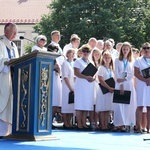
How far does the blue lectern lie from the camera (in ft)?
23.9

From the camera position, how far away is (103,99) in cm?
1025

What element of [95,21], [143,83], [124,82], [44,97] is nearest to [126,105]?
[124,82]

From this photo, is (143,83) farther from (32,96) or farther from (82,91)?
(32,96)

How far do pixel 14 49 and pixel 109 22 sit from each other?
21.4 m

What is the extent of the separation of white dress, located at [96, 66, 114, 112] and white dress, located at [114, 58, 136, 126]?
0.20 m

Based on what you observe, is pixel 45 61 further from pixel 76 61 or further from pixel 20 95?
pixel 76 61

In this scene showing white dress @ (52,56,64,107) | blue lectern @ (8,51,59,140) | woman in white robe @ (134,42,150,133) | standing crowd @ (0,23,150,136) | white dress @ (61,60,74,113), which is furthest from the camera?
white dress @ (52,56,64,107)

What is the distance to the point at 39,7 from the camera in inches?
1670

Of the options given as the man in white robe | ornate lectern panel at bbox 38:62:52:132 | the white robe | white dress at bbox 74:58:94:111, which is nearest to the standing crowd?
white dress at bbox 74:58:94:111

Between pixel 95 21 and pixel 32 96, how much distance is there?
23.2 meters

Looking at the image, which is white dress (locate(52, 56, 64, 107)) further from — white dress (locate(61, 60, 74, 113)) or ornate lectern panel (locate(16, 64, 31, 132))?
ornate lectern panel (locate(16, 64, 31, 132))

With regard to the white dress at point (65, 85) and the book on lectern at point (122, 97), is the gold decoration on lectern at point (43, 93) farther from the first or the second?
the white dress at point (65, 85)

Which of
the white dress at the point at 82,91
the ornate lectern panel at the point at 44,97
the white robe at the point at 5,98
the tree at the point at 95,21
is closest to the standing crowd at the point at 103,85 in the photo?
the white dress at the point at 82,91

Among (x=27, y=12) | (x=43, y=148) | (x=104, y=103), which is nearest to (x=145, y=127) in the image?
(x=104, y=103)
